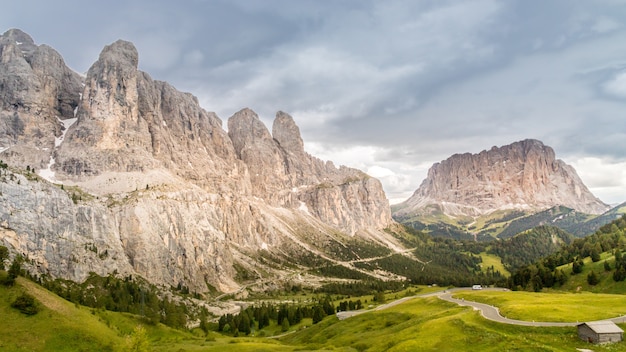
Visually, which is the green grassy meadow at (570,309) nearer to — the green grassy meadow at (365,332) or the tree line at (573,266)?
the green grassy meadow at (365,332)

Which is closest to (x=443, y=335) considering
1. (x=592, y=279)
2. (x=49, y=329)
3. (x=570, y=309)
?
(x=570, y=309)

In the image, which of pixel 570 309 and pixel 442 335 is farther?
pixel 570 309

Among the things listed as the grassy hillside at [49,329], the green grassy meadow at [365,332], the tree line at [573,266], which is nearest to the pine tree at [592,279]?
the tree line at [573,266]

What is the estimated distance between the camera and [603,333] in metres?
44.6

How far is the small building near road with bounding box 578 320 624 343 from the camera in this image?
44625 mm

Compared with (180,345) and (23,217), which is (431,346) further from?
(23,217)

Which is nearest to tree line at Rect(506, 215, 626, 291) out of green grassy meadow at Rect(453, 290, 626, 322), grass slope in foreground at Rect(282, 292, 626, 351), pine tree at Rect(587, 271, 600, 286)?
pine tree at Rect(587, 271, 600, 286)

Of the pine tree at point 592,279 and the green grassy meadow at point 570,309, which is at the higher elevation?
the green grassy meadow at point 570,309

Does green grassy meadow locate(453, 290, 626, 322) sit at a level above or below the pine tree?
above

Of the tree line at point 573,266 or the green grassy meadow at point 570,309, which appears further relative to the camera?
the tree line at point 573,266

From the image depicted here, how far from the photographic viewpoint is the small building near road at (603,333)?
4462 cm

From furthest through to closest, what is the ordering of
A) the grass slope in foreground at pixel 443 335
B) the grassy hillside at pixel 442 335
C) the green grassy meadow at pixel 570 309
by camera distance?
the green grassy meadow at pixel 570 309 < the grassy hillside at pixel 442 335 < the grass slope in foreground at pixel 443 335

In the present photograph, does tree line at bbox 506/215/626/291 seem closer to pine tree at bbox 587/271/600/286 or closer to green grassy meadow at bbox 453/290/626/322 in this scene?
pine tree at bbox 587/271/600/286

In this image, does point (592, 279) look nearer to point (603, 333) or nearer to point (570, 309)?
point (570, 309)
